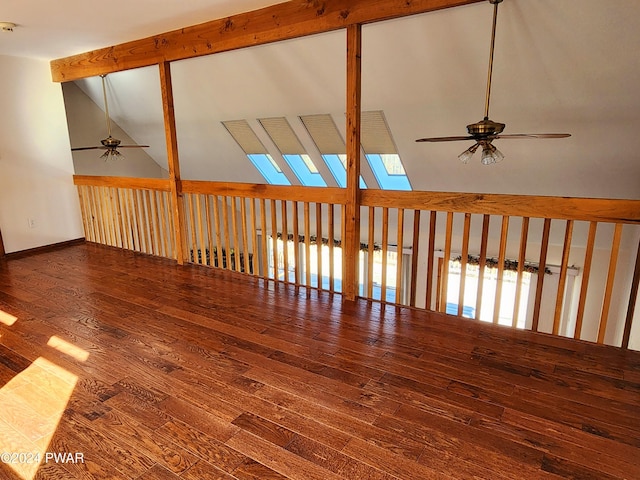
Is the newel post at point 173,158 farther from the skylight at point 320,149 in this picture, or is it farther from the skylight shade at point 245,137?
the skylight shade at point 245,137

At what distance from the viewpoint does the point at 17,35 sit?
396cm

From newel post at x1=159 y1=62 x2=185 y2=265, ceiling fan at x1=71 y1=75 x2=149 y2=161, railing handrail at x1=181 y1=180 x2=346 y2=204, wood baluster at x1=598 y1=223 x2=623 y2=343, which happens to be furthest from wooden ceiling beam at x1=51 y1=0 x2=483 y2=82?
wood baluster at x1=598 y1=223 x2=623 y2=343

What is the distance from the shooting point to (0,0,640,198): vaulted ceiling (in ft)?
10.5

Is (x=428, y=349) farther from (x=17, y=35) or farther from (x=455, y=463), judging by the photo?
(x=17, y=35)

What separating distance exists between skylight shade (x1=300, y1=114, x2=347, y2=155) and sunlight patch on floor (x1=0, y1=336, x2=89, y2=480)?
13.4 feet

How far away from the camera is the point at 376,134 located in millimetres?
5449

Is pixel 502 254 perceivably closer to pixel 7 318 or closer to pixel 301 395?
pixel 301 395

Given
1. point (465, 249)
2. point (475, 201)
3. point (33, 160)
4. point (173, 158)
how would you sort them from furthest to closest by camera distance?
point (33, 160)
point (173, 158)
point (465, 249)
point (475, 201)

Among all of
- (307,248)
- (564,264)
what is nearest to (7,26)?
(307,248)

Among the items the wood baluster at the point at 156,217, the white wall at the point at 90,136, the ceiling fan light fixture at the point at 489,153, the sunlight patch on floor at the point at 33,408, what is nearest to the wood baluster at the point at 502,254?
the ceiling fan light fixture at the point at 489,153

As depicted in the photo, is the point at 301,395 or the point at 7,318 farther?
the point at 7,318

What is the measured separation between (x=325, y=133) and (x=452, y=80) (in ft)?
7.22

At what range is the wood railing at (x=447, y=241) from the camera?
2.66 meters

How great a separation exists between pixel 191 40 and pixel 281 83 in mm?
1385
